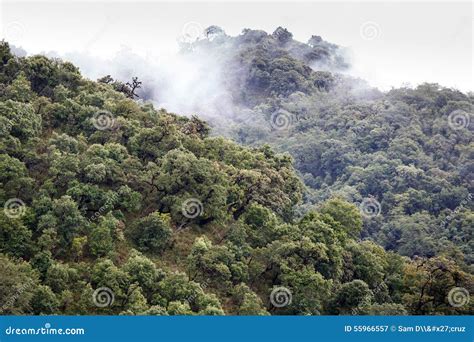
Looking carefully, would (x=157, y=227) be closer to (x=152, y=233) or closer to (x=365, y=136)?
(x=152, y=233)

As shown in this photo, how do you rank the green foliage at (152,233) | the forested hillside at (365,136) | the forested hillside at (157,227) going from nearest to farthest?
the forested hillside at (157,227) < the green foliage at (152,233) < the forested hillside at (365,136)

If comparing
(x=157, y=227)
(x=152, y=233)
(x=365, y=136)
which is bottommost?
(x=152, y=233)

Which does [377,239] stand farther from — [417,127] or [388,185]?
[417,127]

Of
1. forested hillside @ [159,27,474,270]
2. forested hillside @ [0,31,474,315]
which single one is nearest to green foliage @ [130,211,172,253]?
forested hillside @ [0,31,474,315]

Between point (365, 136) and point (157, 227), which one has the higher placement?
point (365, 136)

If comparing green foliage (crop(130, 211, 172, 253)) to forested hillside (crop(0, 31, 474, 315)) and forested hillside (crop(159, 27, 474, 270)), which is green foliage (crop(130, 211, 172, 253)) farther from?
forested hillside (crop(159, 27, 474, 270))

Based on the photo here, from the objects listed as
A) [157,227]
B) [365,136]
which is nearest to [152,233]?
[157,227]

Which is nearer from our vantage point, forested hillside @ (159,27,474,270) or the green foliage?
the green foliage

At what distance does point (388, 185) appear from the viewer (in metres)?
60.1

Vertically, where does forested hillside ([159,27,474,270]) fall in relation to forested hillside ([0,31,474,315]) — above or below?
above

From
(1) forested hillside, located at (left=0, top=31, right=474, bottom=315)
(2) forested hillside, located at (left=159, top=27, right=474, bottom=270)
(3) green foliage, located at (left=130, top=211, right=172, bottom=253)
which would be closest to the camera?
(1) forested hillside, located at (left=0, top=31, right=474, bottom=315)

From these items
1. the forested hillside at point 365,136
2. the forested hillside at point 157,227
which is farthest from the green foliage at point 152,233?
the forested hillside at point 365,136

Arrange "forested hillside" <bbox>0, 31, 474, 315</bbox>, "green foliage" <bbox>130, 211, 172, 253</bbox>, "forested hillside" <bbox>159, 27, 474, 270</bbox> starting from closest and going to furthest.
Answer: "forested hillside" <bbox>0, 31, 474, 315</bbox>, "green foliage" <bbox>130, 211, 172, 253</bbox>, "forested hillside" <bbox>159, 27, 474, 270</bbox>

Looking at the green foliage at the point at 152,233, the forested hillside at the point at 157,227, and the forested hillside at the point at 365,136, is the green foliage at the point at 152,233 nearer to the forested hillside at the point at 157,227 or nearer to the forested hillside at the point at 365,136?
the forested hillside at the point at 157,227
